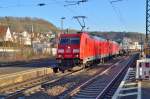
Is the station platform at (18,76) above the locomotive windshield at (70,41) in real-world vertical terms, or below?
below

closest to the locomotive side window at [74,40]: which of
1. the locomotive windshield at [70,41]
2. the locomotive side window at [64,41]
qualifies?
the locomotive windshield at [70,41]

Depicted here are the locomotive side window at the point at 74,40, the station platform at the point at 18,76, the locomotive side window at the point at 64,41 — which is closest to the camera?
the station platform at the point at 18,76

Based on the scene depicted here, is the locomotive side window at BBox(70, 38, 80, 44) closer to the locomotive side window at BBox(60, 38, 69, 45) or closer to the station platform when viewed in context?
the locomotive side window at BBox(60, 38, 69, 45)

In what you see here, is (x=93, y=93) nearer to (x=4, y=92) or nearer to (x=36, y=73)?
(x=4, y=92)

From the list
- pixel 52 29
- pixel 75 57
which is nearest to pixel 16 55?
pixel 75 57

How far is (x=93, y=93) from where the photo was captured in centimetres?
1784

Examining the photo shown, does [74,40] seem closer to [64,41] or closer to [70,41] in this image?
[70,41]

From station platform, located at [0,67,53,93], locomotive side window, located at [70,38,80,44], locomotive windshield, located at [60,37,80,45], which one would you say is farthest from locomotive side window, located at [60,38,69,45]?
station platform, located at [0,67,53,93]

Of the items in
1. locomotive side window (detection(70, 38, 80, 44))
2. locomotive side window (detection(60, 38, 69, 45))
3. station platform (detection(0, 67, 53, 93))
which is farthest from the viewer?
locomotive side window (detection(60, 38, 69, 45))

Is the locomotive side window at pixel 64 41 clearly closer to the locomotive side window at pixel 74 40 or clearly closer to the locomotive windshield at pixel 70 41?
the locomotive windshield at pixel 70 41

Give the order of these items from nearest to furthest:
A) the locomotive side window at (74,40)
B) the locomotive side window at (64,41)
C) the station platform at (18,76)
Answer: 1. the station platform at (18,76)
2. the locomotive side window at (74,40)
3. the locomotive side window at (64,41)

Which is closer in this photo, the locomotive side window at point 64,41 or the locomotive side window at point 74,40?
the locomotive side window at point 74,40

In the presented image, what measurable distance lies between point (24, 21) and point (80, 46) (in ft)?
371

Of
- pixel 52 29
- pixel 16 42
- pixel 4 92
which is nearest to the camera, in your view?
pixel 4 92
